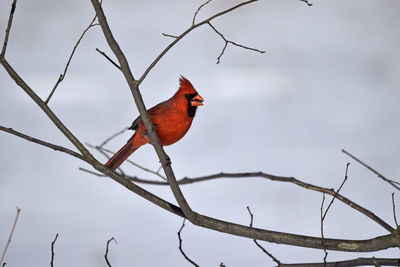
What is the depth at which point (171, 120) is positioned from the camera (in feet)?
4.54

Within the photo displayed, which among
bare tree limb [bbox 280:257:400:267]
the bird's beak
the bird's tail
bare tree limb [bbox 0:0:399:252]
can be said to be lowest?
bare tree limb [bbox 280:257:400:267]

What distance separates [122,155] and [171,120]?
21 cm

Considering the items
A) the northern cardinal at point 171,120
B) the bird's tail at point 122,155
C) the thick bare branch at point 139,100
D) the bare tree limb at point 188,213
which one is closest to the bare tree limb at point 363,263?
the bare tree limb at point 188,213

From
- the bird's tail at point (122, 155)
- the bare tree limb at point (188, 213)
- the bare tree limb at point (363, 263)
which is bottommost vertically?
the bare tree limb at point (363, 263)


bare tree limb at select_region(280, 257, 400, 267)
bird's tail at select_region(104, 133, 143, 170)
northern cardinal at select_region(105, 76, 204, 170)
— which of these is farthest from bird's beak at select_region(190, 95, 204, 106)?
bare tree limb at select_region(280, 257, 400, 267)

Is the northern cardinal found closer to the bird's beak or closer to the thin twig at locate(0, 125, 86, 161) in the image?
the bird's beak

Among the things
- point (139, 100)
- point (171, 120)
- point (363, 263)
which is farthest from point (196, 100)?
point (363, 263)

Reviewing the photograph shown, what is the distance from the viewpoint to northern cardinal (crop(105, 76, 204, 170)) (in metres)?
1.38

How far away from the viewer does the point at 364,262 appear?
1.12 meters

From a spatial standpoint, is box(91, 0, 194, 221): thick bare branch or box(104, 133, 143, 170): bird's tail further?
box(104, 133, 143, 170): bird's tail

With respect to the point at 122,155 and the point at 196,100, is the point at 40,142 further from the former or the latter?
the point at 196,100

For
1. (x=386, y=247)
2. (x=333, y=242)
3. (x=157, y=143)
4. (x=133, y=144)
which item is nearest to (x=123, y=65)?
(x=157, y=143)

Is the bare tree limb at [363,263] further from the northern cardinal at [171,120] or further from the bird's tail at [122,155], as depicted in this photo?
the bird's tail at [122,155]

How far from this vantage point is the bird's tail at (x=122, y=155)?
1474 millimetres
